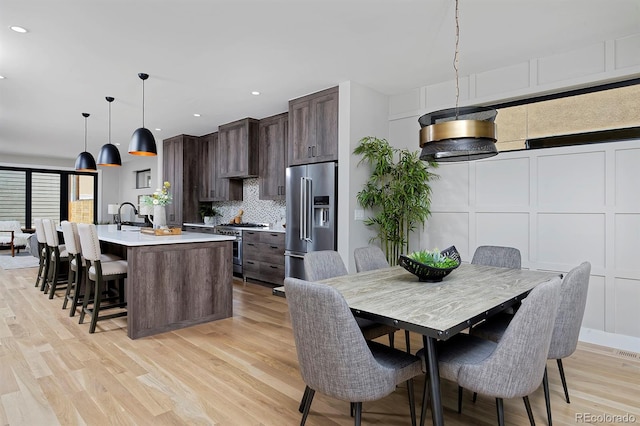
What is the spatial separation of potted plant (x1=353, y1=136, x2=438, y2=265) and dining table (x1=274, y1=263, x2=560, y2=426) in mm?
1545

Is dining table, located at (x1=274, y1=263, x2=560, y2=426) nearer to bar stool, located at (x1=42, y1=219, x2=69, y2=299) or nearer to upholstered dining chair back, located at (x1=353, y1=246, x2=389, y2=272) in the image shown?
upholstered dining chair back, located at (x1=353, y1=246, x2=389, y2=272)

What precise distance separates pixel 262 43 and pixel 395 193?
82.6 inches

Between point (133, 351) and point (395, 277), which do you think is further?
point (133, 351)

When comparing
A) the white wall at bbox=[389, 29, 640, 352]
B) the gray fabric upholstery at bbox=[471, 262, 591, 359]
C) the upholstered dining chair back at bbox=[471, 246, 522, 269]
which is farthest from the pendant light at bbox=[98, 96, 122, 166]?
the gray fabric upholstery at bbox=[471, 262, 591, 359]

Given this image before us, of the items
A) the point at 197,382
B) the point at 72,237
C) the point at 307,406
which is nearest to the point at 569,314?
the point at 307,406

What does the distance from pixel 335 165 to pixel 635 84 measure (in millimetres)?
2819

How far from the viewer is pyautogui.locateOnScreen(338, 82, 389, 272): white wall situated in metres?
4.18

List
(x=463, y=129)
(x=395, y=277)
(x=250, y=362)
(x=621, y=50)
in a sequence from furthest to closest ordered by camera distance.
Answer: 1. (x=621, y=50)
2. (x=250, y=362)
3. (x=395, y=277)
4. (x=463, y=129)

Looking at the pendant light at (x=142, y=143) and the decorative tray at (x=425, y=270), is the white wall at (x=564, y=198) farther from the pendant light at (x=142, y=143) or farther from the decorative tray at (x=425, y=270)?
the pendant light at (x=142, y=143)

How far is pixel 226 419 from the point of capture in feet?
6.63

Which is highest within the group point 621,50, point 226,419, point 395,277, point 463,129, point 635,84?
point 621,50

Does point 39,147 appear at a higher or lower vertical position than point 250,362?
higher

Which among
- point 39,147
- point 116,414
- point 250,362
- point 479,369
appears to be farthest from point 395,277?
point 39,147

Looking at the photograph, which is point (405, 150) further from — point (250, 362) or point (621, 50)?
point (250, 362)
